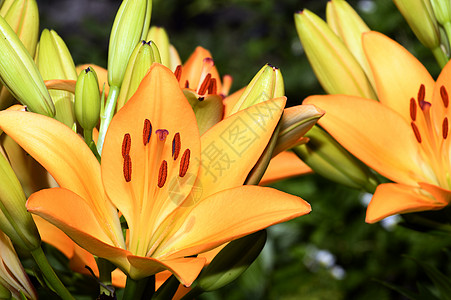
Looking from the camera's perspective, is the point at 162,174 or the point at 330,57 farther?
the point at 330,57

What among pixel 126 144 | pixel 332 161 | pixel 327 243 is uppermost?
pixel 126 144

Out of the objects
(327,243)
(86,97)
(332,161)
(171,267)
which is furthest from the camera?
(327,243)

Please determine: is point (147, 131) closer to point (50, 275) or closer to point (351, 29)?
point (50, 275)

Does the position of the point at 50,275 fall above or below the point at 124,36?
below

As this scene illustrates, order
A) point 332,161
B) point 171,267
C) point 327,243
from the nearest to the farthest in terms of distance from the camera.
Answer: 1. point 171,267
2. point 332,161
3. point 327,243

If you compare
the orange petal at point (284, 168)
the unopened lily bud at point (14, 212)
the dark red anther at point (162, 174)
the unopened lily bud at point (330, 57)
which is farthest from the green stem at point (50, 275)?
the unopened lily bud at point (330, 57)

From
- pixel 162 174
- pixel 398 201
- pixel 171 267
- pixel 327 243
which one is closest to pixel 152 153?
pixel 162 174

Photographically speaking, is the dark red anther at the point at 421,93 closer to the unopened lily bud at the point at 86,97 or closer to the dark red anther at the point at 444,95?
the dark red anther at the point at 444,95

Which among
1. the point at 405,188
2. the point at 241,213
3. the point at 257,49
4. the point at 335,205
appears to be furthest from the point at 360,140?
the point at 257,49
